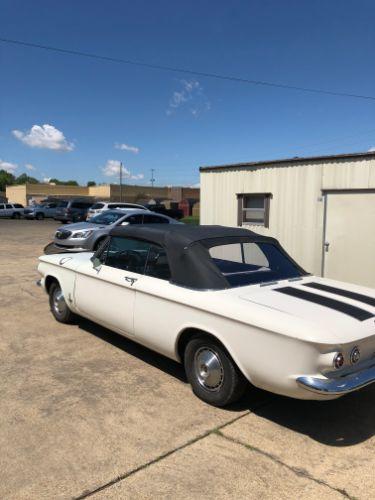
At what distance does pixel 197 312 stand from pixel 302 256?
6.00 m

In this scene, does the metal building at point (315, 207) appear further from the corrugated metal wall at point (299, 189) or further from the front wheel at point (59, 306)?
the front wheel at point (59, 306)

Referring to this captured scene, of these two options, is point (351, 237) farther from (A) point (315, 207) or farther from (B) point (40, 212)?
(B) point (40, 212)

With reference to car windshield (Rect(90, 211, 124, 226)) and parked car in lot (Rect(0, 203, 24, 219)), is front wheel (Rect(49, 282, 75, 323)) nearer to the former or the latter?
car windshield (Rect(90, 211, 124, 226))

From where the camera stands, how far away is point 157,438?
3252 mm

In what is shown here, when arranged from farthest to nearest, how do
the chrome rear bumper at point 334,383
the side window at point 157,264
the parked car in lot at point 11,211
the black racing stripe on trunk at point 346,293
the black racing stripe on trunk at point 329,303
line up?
the parked car in lot at point 11,211
the side window at point 157,264
the black racing stripe on trunk at point 346,293
the black racing stripe on trunk at point 329,303
the chrome rear bumper at point 334,383

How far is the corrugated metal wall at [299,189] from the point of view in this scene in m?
8.31

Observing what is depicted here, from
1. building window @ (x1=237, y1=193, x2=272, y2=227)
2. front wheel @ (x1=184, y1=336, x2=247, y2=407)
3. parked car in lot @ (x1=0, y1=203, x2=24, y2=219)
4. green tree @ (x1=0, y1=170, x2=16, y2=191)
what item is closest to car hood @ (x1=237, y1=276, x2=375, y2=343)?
front wheel @ (x1=184, y1=336, x2=247, y2=407)

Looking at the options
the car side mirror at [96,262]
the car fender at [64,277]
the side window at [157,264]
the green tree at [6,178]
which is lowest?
the car fender at [64,277]

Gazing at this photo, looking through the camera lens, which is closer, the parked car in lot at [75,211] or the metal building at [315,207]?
the metal building at [315,207]

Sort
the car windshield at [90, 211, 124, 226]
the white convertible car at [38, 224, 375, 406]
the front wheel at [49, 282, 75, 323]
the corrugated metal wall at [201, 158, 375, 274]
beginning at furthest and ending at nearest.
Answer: the car windshield at [90, 211, 124, 226] → the corrugated metal wall at [201, 158, 375, 274] → the front wheel at [49, 282, 75, 323] → the white convertible car at [38, 224, 375, 406]

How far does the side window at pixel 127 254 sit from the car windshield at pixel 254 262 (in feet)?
2.58

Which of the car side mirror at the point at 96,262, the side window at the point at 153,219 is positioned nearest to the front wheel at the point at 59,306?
the car side mirror at the point at 96,262

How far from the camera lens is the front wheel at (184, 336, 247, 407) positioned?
3576mm

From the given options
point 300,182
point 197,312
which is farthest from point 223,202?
point 197,312
